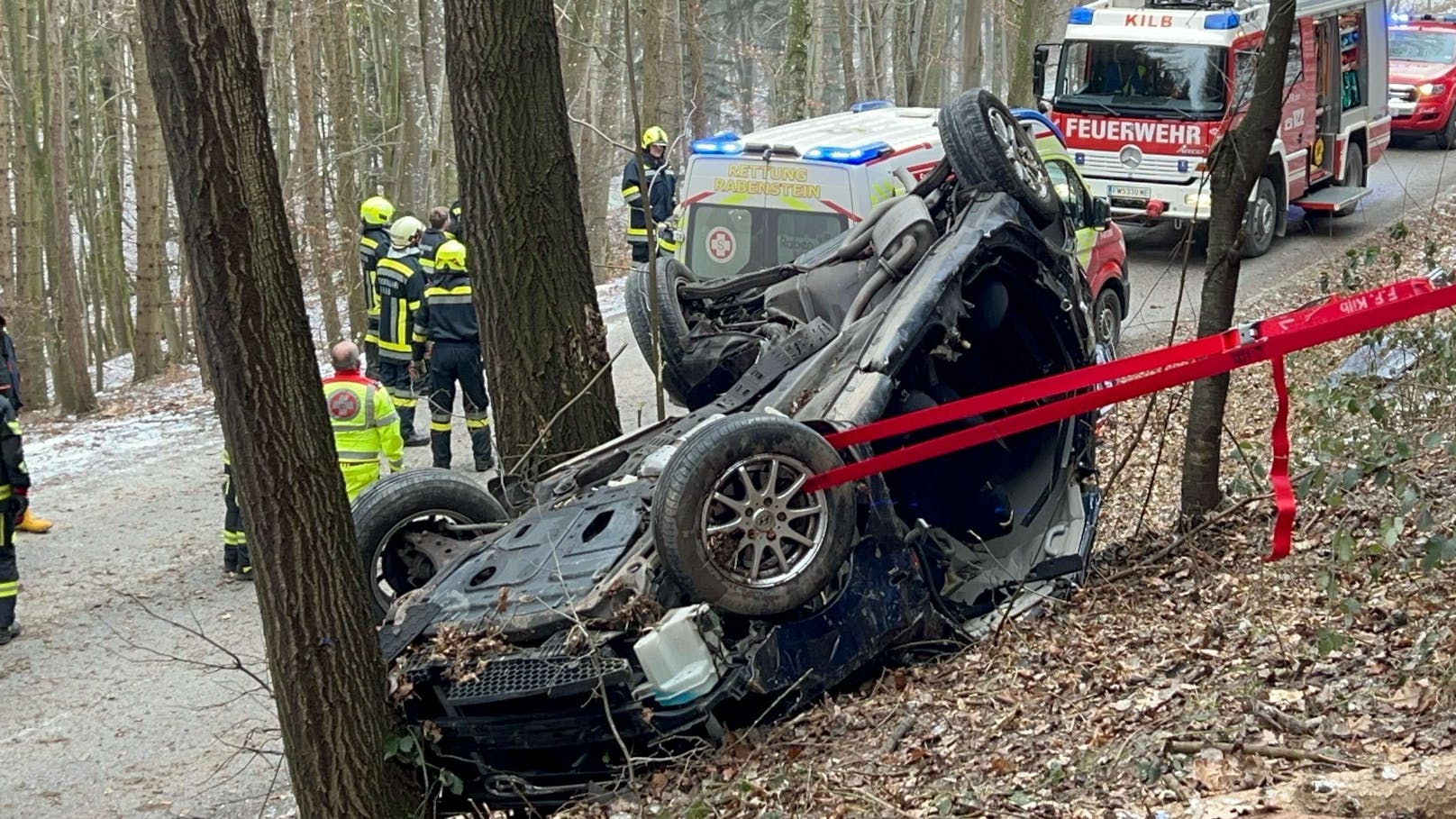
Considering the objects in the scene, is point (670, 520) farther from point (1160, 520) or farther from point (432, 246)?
point (432, 246)

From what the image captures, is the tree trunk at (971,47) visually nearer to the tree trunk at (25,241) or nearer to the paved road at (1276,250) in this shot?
the paved road at (1276,250)

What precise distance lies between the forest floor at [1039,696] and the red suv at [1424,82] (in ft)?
46.3

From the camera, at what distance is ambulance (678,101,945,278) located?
8.86 m

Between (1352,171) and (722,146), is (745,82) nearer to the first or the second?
(1352,171)

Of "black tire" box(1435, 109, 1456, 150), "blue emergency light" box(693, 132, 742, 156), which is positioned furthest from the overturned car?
"black tire" box(1435, 109, 1456, 150)

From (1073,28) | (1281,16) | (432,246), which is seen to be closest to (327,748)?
(1281,16)

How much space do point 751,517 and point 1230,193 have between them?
2.46 meters

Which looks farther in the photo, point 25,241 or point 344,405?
point 25,241

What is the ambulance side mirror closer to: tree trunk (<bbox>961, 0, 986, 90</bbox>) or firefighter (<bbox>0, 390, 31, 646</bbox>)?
tree trunk (<bbox>961, 0, 986, 90</bbox>)

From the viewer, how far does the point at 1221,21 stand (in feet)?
44.1

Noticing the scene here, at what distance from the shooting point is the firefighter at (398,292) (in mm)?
10617

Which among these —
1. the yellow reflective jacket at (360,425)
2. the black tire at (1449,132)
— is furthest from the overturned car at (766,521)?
the black tire at (1449,132)

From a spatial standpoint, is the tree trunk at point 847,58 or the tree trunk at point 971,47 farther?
the tree trunk at point 847,58

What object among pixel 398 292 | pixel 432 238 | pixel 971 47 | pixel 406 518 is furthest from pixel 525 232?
pixel 971 47
